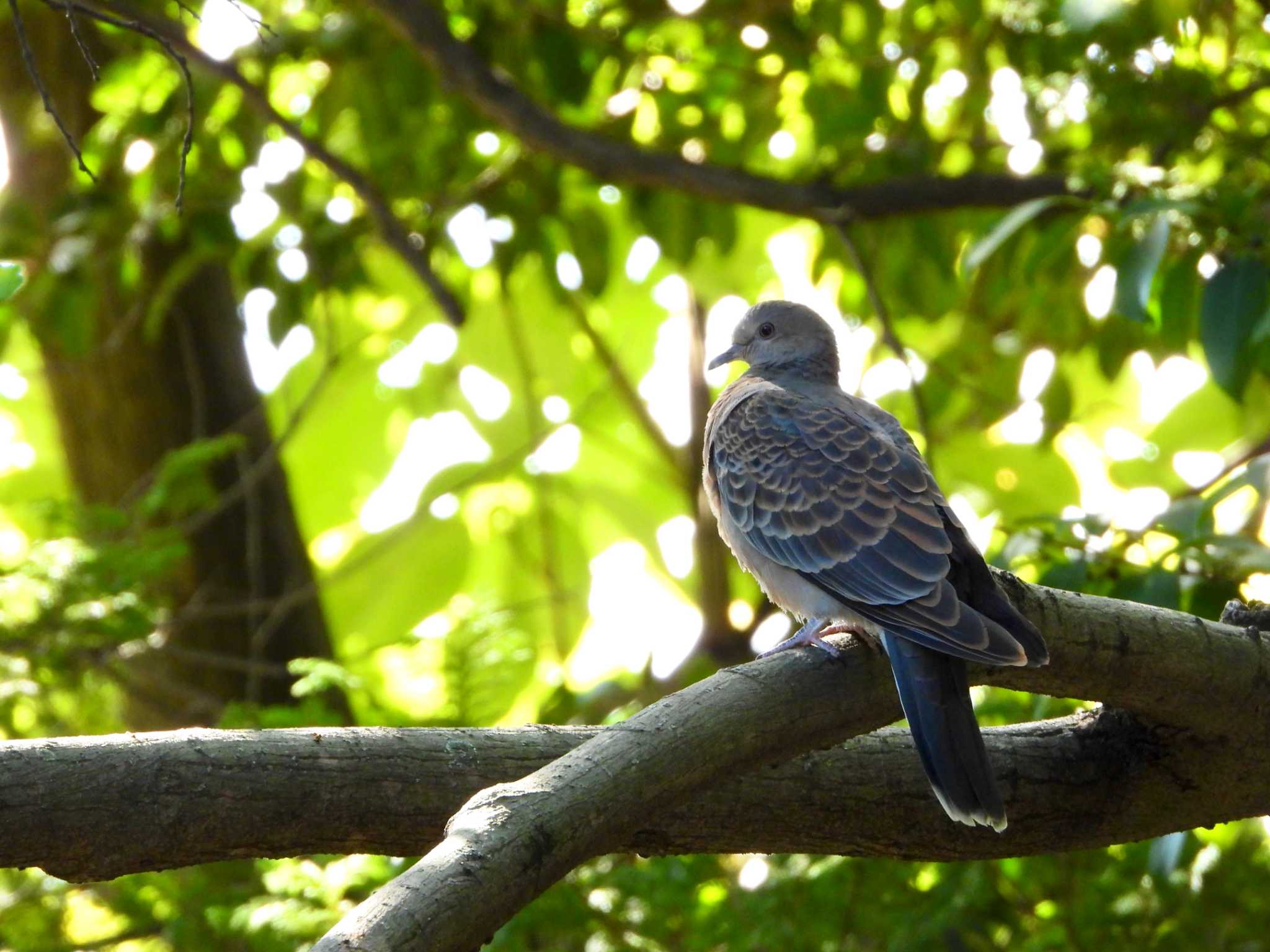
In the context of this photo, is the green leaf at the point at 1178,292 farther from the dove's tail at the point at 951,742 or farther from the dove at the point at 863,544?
the dove's tail at the point at 951,742

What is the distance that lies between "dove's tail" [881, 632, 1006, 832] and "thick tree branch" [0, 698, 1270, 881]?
0.15 metres

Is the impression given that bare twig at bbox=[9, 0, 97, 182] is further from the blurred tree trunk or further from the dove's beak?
the blurred tree trunk

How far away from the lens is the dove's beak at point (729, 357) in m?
4.78

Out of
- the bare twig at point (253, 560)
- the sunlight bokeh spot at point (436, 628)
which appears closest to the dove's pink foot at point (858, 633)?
the sunlight bokeh spot at point (436, 628)

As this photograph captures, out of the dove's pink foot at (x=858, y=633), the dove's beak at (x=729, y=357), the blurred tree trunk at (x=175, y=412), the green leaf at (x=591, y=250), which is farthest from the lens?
the blurred tree trunk at (x=175, y=412)

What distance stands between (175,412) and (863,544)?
11.3 feet

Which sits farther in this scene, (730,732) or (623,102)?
(623,102)

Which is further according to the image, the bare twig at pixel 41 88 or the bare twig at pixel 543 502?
the bare twig at pixel 543 502

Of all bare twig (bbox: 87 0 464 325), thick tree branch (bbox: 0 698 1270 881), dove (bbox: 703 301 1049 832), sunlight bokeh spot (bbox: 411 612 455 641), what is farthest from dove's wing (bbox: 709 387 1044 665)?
bare twig (bbox: 87 0 464 325)

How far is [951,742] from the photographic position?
8.34 feet

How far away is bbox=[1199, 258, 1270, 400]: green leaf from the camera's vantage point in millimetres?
3209

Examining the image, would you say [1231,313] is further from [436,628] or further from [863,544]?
[436,628]

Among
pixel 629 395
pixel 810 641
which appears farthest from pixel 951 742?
pixel 629 395

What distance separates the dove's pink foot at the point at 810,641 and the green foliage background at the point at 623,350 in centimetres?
46
